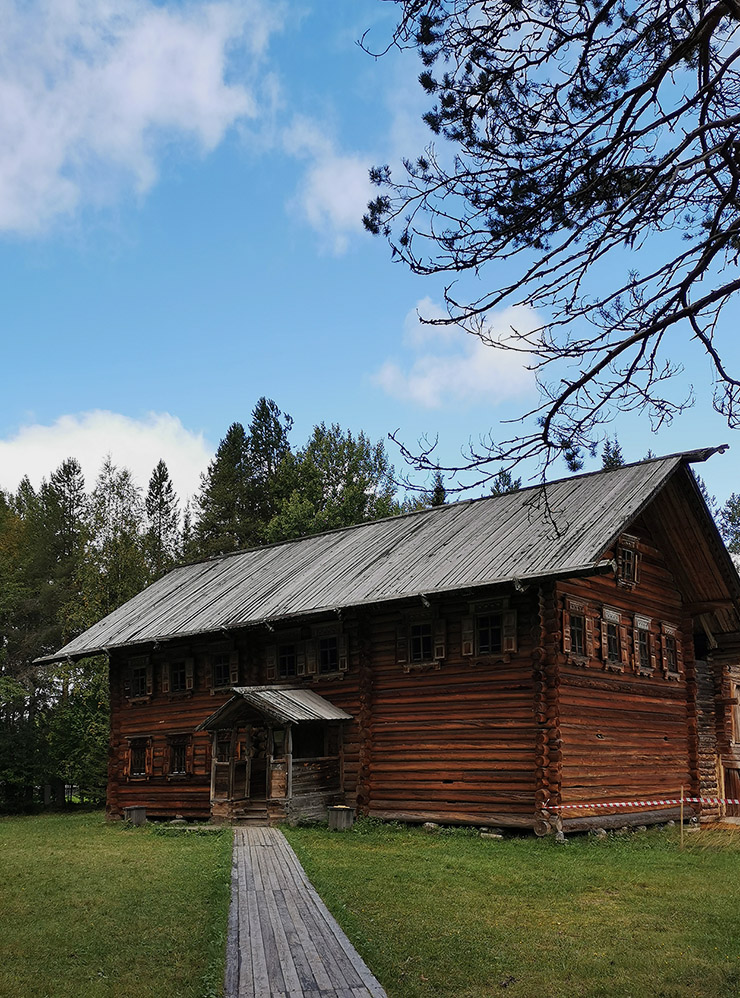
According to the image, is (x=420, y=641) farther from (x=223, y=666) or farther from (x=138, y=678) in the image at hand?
(x=138, y=678)

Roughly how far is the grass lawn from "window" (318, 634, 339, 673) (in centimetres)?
565

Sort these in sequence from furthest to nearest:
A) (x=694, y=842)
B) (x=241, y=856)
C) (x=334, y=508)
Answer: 1. (x=334, y=508)
2. (x=694, y=842)
3. (x=241, y=856)

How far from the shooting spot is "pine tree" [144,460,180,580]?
5619 cm

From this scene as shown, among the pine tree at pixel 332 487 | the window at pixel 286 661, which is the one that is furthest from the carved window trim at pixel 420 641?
the pine tree at pixel 332 487

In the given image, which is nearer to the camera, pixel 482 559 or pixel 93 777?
pixel 482 559

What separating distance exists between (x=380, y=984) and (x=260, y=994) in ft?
3.49

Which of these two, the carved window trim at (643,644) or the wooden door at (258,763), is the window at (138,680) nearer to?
the wooden door at (258,763)

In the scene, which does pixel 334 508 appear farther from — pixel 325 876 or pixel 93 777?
pixel 325 876

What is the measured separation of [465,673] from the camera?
21203 millimetres

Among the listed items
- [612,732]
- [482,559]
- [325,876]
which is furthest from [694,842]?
[325,876]

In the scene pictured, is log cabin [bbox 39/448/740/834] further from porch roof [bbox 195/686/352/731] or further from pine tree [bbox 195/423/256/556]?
pine tree [bbox 195/423/256/556]

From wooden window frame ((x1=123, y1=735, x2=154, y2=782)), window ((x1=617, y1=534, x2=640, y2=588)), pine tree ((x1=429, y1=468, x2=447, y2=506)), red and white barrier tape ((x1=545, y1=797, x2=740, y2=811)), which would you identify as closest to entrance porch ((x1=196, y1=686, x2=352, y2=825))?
wooden window frame ((x1=123, y1=735, x2=154, y2=782))

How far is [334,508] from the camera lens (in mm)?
53781

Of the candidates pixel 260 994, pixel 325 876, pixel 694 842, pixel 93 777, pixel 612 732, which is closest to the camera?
pixel 260 994
